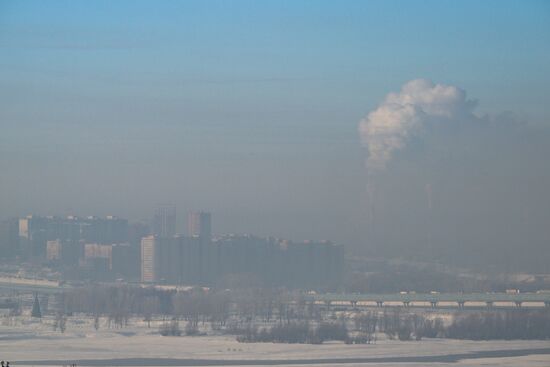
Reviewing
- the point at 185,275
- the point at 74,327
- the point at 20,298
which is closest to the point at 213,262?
the point at 185,275

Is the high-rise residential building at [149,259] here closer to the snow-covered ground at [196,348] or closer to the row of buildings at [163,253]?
the row of buildings at [163,253]

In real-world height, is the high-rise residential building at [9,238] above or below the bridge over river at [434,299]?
above

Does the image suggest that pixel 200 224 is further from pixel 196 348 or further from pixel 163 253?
pixel 196 348

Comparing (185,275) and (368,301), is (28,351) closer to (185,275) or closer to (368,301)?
(368,301)

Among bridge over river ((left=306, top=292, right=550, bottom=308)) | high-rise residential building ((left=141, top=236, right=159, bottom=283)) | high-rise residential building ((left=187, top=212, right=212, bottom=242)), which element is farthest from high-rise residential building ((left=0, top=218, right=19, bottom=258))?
bridge over river ((left=306, top=292, right=550, bottom=308))

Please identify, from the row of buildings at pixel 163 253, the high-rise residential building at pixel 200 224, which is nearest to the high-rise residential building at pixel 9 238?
the row of buildings at pixel 163 253

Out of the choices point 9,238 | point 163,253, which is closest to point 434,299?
point 163,253
